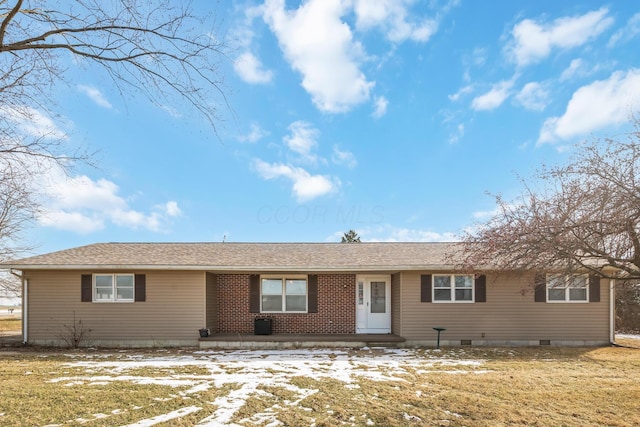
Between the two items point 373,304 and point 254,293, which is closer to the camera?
point 254,293

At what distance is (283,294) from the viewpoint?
14.1 metres

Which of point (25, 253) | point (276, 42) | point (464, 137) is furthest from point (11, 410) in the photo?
point (25, 253)

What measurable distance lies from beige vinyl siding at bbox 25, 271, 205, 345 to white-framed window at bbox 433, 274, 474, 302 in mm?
7135

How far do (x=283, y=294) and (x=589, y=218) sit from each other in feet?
32.3

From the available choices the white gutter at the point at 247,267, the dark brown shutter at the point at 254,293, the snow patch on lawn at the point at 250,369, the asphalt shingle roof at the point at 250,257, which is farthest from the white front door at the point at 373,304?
the dark brown shutter at the point at 254,293

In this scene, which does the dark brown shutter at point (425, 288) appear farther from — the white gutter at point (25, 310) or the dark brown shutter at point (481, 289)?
the white gutter at point (25, 310)

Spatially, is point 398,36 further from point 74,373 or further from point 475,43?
point 74,373

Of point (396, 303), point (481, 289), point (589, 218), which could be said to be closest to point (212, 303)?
point (396, 303)

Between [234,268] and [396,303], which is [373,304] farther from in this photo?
[234,268]

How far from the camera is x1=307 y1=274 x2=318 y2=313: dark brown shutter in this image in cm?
1394

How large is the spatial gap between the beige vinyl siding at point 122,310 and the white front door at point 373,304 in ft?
16.5

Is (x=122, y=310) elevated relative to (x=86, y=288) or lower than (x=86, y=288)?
lower

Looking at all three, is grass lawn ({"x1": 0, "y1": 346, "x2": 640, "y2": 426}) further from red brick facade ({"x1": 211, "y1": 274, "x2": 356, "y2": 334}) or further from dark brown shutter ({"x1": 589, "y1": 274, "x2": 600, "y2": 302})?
red brick facade ({"x1": 211, "y1": 274, "x2": 356, "y2": 334})

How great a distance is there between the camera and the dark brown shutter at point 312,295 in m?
13.9
